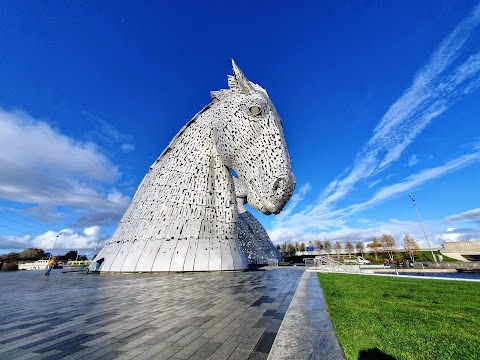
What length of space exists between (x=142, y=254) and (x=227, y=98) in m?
7.52

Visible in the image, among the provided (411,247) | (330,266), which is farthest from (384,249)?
(330,266)

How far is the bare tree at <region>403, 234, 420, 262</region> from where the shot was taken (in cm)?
5511

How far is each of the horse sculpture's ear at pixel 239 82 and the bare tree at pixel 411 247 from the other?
56674 millimetres

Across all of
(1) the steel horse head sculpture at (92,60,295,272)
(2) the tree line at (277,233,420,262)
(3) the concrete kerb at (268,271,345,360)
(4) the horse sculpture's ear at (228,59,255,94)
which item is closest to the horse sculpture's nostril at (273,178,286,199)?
(1) the steel horse head sculpture at (92,60,295,272)

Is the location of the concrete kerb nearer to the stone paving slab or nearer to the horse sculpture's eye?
the stone paving slab

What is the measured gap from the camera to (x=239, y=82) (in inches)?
372

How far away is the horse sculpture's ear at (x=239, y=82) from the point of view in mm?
9227

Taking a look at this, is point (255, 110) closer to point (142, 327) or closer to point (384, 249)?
point (142, 327)

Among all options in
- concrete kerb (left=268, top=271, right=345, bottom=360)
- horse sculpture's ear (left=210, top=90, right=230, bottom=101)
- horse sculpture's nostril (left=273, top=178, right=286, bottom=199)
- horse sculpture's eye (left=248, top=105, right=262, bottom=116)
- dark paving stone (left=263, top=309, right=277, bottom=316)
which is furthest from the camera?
horse sculpture's ear (left=210, top=90, right=230, bottom=101)

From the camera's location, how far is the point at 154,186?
11.2 metres

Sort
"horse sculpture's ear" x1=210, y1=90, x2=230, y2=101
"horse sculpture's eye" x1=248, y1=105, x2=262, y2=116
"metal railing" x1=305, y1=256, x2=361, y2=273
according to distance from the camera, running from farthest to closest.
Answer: "metal railing" x1=305, y1=256, x2=361, y2=273 < "horse sculpture's ear" x1=210, y1=90, x2=230, y2=101 < "horse sculpture's eye" x1=248, y1=105, x2=262, y2=116

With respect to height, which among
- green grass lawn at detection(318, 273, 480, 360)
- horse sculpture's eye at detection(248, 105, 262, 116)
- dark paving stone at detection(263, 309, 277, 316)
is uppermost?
horse sculpture's eye at detection(248, 105, 262, 116)

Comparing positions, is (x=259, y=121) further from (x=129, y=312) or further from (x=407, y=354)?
(x=407, y=354)

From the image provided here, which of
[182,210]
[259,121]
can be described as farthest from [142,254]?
[259,121]
